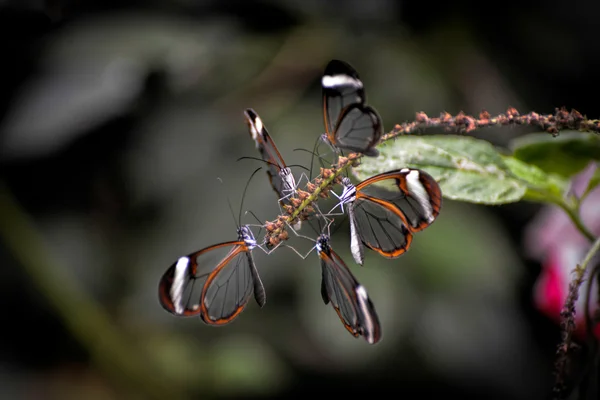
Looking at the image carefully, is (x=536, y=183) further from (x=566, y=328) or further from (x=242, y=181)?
(x=242, y=181)

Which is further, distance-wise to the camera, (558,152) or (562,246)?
(562,246)

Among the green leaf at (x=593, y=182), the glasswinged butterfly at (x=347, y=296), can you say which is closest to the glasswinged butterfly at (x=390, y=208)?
the glasswinged butterfly at (x=347, y=296)

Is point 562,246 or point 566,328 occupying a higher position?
point 562,246

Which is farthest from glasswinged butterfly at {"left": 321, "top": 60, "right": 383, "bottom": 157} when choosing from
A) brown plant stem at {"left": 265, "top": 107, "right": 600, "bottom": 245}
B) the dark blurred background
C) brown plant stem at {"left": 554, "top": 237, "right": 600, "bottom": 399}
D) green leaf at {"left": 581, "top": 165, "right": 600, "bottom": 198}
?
the dark blurred background

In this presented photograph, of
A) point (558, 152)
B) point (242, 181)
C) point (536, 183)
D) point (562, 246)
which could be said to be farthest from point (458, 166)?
point (242, 181)

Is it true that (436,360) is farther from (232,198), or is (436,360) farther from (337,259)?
(337,259)

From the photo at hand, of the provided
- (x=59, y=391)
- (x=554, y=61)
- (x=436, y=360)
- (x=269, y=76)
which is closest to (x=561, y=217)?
(x=436, y=360)
